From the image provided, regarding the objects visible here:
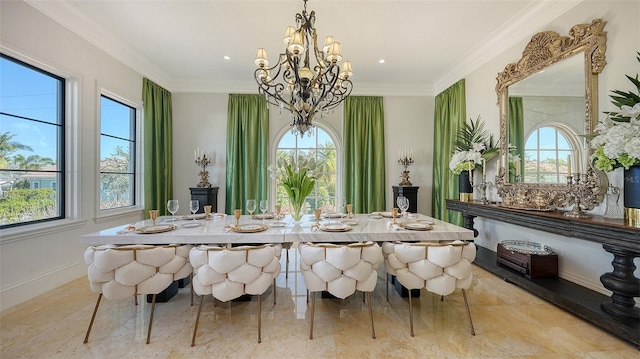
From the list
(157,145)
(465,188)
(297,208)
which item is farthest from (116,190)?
(465,188)

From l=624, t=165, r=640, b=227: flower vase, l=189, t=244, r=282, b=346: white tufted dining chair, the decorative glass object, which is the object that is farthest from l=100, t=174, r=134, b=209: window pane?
the decorative glass object

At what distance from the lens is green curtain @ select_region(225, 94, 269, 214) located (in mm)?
4551

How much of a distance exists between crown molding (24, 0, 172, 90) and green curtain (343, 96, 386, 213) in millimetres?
3239

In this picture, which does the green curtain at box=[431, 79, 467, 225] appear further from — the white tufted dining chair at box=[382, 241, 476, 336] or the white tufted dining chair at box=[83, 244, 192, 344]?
the white tufted dining chair at box=[83, 244, 192, 344]

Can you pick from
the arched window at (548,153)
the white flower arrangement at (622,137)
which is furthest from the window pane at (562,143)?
the white flower arrangement at (622,137)

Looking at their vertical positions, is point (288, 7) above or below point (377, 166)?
above

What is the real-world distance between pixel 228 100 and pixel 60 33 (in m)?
2.23

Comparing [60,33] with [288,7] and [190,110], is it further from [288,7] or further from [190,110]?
[288,7]

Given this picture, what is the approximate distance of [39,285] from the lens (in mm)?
2445

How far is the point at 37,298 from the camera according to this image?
2379 mm

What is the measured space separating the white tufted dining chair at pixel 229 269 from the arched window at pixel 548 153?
2925 mm

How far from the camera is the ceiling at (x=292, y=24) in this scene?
2590mm

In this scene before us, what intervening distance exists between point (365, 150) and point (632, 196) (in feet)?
10.9

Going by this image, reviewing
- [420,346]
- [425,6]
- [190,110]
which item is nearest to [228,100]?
[190,110]
